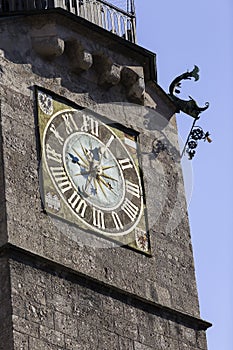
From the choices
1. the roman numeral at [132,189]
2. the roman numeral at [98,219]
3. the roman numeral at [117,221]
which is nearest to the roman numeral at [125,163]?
the roman numeral at [132,189]

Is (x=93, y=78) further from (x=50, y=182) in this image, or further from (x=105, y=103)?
(x=50, y=182)

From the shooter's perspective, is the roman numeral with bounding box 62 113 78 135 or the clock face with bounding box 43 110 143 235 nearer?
the clock face with bounding box 43 110 143 235

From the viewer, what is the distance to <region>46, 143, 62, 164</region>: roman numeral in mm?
22312

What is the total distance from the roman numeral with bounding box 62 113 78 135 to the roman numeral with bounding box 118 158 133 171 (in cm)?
76

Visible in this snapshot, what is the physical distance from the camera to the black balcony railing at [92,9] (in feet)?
76.0

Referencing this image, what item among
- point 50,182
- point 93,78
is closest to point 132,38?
point 93,78

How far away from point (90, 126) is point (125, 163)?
2.10 ft

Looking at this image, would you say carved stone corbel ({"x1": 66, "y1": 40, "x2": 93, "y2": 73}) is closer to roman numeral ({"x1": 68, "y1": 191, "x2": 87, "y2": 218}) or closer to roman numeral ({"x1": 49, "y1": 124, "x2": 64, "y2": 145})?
roman numeral ({"x1": 49, "y1": 124, "x2": 64, "y2": 145})

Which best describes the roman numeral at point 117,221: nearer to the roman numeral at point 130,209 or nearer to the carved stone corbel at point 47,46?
the roman numeral at point 130,209

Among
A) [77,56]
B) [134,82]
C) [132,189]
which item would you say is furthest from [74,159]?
[134,82]

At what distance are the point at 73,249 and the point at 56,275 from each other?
0.54m

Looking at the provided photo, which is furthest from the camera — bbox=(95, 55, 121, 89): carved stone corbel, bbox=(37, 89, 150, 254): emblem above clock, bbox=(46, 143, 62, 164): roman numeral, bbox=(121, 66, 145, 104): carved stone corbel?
bbox=(121, 66, 145, 104): carved stone corbel

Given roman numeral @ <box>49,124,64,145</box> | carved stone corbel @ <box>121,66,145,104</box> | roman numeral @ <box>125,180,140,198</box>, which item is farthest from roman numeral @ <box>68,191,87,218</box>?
carved stone corbel @ <box>121,66,145,104</box>

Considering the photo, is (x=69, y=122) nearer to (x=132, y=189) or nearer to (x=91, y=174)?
(x=91, y=174)
